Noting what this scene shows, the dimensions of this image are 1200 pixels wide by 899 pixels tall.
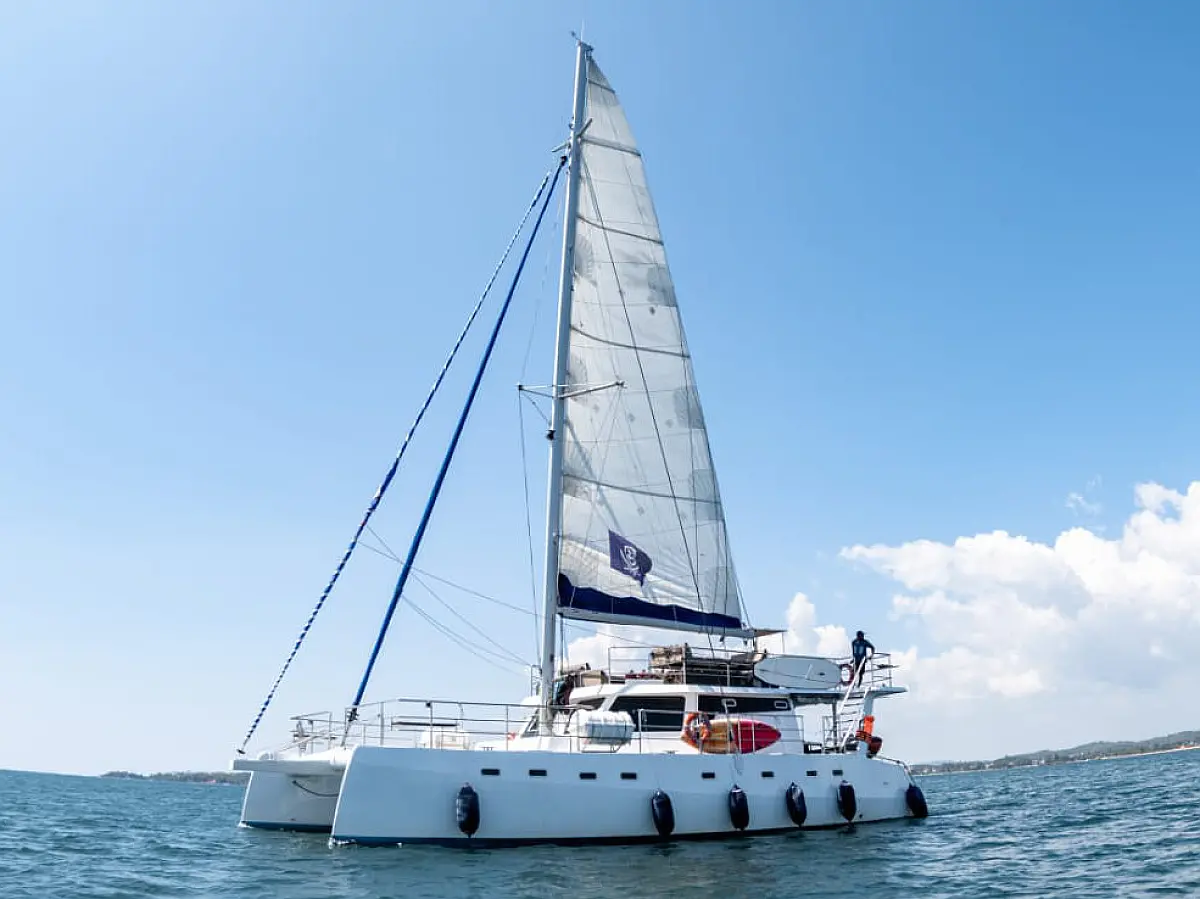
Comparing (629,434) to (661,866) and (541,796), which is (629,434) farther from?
(661,866)

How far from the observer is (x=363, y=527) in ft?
56.7

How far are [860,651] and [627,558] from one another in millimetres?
5630

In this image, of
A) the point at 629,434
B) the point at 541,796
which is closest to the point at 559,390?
the point at 629,434

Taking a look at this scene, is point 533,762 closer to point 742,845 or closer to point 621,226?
point 742,845

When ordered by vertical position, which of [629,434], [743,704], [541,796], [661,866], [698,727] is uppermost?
[629,434]

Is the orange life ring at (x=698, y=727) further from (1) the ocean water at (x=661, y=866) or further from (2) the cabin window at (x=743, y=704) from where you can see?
(1) the ocean water at (x=661, y=866)

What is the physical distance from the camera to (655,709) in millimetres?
17859

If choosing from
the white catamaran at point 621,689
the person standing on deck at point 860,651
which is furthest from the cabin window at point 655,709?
the person standing on deck at point 860,651

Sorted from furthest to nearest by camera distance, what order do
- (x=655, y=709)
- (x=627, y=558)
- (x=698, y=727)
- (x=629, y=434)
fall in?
1. (x=629, y=434)
2. (x=627, y=558)
3. (x=655, y=709)
4. (x=698, y=727)

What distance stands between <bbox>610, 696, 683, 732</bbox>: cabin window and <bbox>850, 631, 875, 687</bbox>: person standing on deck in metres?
4.67

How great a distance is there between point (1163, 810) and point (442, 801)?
16599 millimetres

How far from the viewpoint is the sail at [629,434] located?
1911 centimetres

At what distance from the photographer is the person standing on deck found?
2033 cm

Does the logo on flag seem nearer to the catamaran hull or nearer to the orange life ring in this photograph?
the orange life ring
